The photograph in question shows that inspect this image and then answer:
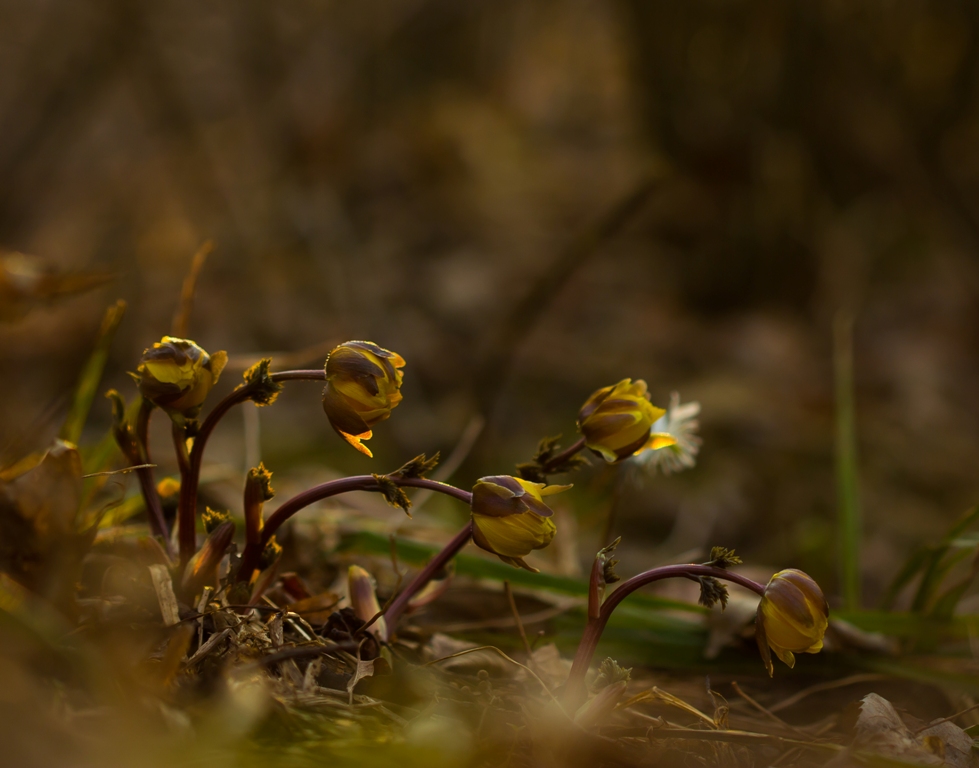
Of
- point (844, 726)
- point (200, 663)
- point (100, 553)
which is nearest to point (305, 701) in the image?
point (200, 663)

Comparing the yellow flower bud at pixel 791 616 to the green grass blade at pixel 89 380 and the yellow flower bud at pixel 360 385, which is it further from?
the green grass blade at pixel 89 380

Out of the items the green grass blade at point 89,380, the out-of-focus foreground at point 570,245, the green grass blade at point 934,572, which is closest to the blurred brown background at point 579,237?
the out-of-focus foreground at point 570,245

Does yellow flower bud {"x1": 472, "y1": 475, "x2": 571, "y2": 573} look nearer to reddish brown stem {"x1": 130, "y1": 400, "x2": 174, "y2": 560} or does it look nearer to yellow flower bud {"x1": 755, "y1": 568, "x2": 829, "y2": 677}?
yellow flower bud {"x1": 755, "y1": 568, "x2": 829, "y2": 677}

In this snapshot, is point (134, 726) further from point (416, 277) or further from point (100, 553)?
point (416, 277)

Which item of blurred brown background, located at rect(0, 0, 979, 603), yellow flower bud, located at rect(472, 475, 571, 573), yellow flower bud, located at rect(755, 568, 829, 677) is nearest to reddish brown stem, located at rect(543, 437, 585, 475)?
yellow flower bud, located at rect(472, 475, 571, 573)

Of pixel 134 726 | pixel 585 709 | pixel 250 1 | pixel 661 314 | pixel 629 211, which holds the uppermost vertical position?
pixel 250 1

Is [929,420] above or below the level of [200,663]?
below
